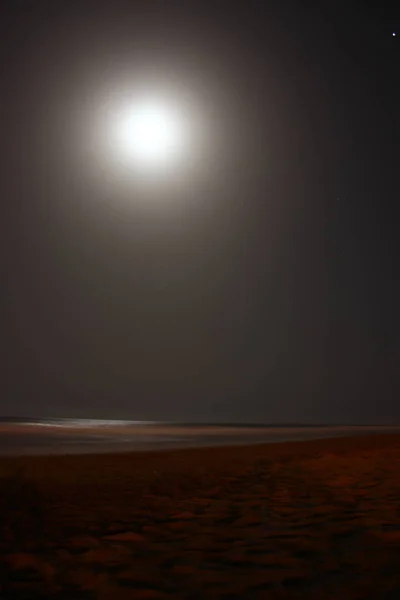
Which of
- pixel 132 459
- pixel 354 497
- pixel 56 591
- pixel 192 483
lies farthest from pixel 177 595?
pixel 132 459

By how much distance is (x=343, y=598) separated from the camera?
12.7 feet

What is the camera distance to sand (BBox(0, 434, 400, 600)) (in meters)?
4.21

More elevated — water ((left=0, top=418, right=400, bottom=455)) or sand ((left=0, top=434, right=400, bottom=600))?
water ((left=0, top=418, right=400, bottom=455))

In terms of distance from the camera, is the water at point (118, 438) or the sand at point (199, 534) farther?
the water at point (118, 438)

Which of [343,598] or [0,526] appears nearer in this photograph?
[343,598]

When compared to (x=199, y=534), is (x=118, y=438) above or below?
above

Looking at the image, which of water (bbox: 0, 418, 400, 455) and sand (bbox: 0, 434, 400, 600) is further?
water (bbox: 0, 418, 400, 455)

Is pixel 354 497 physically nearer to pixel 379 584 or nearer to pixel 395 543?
pixel 395 543

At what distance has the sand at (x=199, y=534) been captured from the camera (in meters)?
4.21

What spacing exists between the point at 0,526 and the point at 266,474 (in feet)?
18.7

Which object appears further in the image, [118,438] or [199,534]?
[118,438]

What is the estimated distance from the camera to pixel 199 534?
19.2 feet

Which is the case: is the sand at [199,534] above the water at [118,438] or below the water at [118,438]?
below

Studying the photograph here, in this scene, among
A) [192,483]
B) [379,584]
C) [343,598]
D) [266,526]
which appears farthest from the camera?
[192,483]
